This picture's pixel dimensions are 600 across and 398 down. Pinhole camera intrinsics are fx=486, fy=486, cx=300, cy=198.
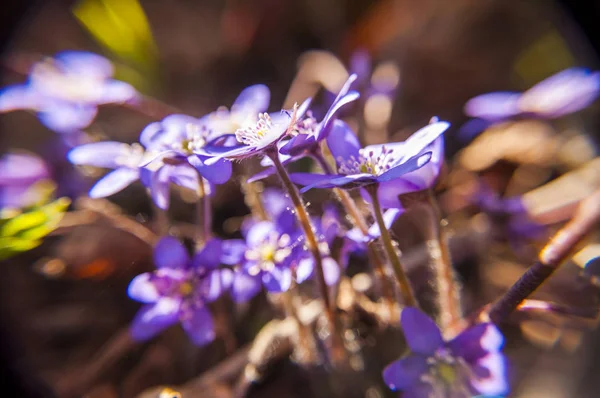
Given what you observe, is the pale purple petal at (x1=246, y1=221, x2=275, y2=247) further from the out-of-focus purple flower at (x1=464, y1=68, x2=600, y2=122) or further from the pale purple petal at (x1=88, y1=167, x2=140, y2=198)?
the out-of-focus purple flower at (x1=464, y1=68, x2=600, y2=122)

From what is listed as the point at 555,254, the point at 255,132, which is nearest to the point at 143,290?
the point at 255,132

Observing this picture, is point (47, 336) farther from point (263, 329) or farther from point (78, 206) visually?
point (263, 329)

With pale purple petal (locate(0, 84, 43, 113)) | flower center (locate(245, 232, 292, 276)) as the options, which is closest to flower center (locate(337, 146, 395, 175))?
flower center (locate(245, 232, 292, 276))

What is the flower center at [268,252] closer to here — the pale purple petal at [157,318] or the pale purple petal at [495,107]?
Answer: the pale purple petal at [157,318]

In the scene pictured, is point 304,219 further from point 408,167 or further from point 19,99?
point 19,99

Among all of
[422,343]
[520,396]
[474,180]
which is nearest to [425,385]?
[422,343]

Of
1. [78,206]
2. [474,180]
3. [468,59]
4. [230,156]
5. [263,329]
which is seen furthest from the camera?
[468,59]

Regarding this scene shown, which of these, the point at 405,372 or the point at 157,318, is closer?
the point at 405,372
